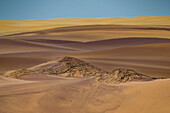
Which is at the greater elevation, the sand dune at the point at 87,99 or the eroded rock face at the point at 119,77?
the eroded rock face at the point at 119,77

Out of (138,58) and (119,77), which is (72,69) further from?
(138,58)

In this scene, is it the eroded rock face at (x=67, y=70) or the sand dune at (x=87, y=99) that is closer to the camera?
the sand dune at (x=87, y=99)

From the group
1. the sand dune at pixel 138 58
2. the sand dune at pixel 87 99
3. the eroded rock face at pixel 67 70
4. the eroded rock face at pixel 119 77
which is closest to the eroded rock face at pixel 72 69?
the eroded rock face at pixel 67 70

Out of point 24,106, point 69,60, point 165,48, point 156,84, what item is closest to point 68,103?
point 24,106

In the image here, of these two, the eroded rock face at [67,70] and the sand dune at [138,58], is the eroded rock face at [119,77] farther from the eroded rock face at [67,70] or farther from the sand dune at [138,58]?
the sand dune at [138,58]

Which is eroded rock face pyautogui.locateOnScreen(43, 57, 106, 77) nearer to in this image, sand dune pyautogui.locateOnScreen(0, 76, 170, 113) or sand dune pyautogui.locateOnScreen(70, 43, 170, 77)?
sand dune pyautogui.locateOnScreen(70, 43, 170, 77)

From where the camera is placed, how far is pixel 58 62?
7.66 m

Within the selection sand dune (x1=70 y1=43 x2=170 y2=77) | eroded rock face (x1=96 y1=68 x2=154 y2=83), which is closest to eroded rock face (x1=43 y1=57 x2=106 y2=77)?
sand dune (x1=70 y1=43 x2=170 y2=77)

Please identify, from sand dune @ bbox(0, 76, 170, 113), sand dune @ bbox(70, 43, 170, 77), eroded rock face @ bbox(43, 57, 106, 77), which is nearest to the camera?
sand dune @ bbox(0, 76, 170, 113)

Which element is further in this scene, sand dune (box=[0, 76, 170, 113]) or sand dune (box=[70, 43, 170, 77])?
sand dune (box=[70, 43, 170, 77])

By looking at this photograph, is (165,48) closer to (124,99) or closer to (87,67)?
(87,67)

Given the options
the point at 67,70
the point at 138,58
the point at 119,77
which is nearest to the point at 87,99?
the point at 119,77

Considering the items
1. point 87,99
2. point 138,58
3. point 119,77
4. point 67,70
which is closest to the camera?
point 87,99

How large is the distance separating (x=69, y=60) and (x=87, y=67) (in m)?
0.76
